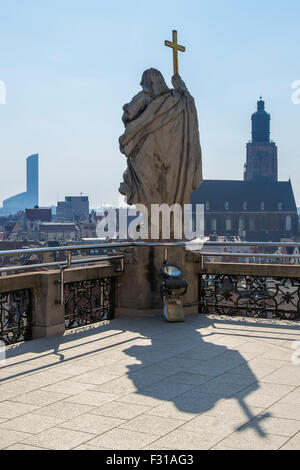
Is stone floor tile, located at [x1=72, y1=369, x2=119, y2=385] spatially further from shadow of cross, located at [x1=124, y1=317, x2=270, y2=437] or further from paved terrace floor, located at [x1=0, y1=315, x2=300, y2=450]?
shadow of cross, located at [x1=124, y1=317, x2=270, y2=437]

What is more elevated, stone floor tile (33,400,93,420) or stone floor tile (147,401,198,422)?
stone floor tile (147,401,198,422)

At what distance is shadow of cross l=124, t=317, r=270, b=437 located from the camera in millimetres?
4512

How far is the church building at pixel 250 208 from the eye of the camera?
13938cm

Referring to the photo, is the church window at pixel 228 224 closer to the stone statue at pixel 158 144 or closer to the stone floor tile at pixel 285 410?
the stone statue at pixel 158 144

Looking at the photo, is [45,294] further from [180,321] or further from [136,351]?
[180,321]

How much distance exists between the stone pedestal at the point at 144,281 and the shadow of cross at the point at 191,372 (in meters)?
1.04

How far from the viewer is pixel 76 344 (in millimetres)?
6691

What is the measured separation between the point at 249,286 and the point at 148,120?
8.76ft

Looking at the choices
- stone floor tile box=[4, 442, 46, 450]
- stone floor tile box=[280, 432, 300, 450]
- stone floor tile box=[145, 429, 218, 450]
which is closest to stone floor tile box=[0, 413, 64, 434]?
stone floor tile box=[4, 442, 46, 450]

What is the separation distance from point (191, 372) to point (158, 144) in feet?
12.8

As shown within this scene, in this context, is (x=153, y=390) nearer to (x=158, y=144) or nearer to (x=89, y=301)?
(x=89, y=301)

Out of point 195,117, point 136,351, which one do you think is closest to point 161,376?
point 136,351

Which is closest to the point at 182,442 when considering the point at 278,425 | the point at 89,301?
the point at 278,425

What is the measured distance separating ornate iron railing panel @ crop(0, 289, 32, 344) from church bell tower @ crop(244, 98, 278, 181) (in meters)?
153
